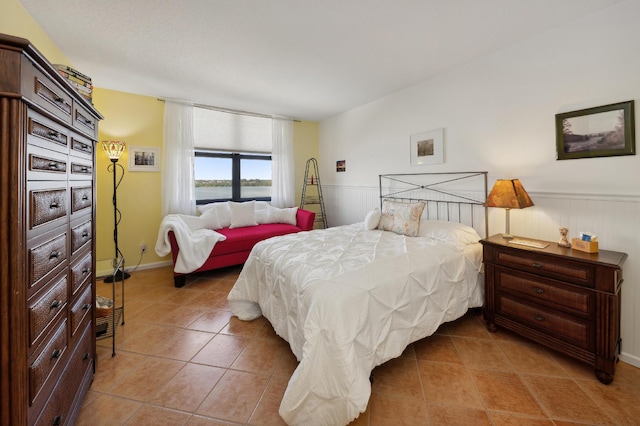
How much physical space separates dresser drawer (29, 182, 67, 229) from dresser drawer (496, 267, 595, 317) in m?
2.74

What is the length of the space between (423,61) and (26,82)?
9.68ft

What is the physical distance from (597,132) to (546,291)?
1238 mm

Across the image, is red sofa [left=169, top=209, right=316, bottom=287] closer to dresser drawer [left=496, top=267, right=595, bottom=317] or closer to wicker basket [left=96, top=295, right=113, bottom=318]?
wicker basket [left=96, top=295, right=113, bottom=318]

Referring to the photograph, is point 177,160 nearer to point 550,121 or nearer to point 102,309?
point 102,309

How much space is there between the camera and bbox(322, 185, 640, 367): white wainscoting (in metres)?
1.77

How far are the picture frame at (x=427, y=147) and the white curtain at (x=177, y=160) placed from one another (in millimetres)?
3206

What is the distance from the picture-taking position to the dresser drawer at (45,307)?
91 centimetres

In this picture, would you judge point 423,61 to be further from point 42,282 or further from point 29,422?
point 29,422

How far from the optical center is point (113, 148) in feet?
10.4

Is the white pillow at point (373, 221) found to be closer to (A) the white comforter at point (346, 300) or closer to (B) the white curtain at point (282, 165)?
(A) the white comforter at point (346, 300)

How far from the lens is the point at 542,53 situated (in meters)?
2.17

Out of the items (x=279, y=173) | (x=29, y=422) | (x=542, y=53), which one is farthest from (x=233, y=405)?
(x=279, y=173)

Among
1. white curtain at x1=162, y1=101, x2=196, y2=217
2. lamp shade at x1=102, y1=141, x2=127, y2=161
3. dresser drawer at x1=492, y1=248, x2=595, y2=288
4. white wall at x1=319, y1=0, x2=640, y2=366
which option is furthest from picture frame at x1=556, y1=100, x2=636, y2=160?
lamp shade at x1=102, y1=141, x2=127, y2=161

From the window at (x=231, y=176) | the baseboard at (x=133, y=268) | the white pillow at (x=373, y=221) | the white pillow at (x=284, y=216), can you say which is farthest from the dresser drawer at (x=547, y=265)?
the baseboard at (x=133, y=268)
